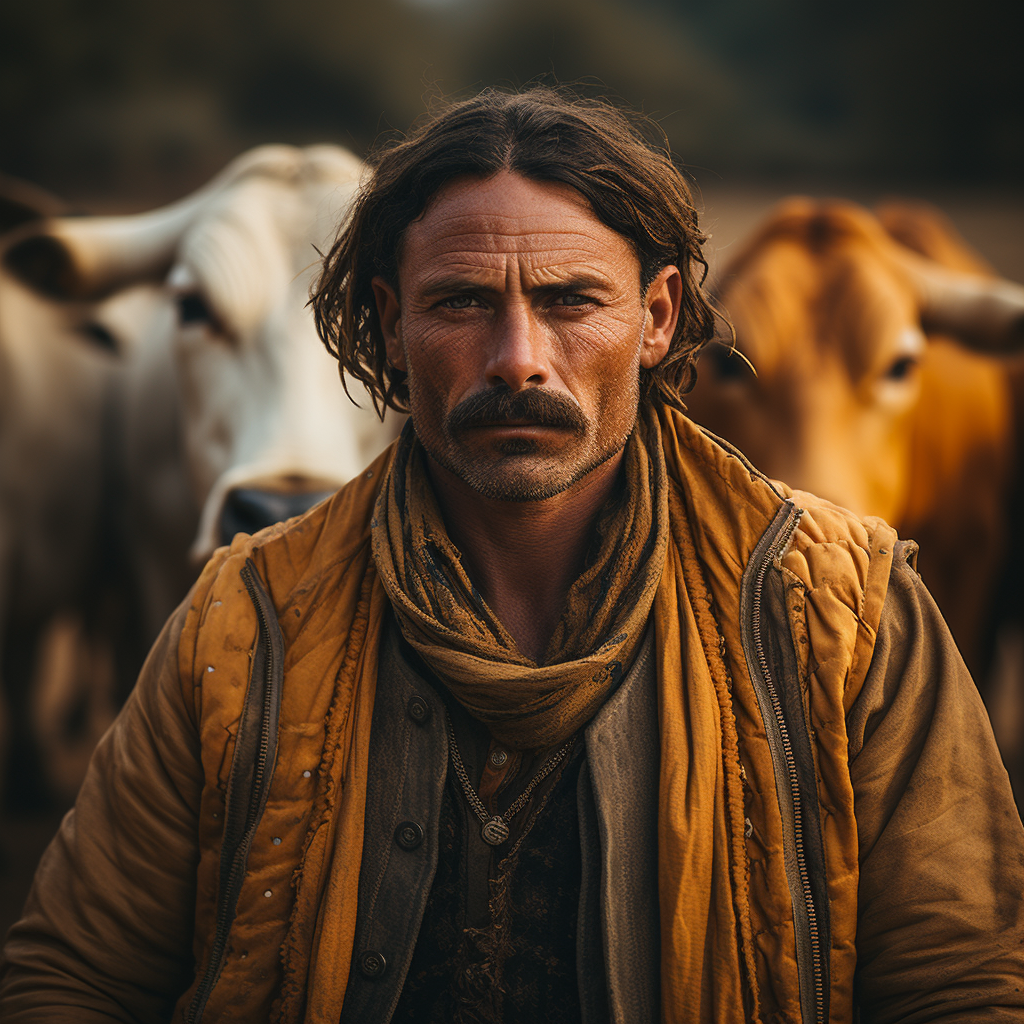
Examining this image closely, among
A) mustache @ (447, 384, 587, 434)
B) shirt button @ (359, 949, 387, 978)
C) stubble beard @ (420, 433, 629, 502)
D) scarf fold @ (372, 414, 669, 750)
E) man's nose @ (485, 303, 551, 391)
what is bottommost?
shirt button @ (359, 949, 387, 978)

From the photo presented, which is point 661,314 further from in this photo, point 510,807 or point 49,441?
point 49,441

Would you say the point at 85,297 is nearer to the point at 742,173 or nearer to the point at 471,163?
the point at 471,163

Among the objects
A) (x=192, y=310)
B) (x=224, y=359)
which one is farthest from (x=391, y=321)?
(x=192, y=310)

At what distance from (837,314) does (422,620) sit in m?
2.75

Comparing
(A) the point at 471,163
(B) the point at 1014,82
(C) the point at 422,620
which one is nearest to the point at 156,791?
(C) the point at 422,620

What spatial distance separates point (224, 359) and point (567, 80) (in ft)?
32.9

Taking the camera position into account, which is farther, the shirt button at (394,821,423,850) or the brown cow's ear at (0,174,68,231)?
the brown cow's ear at (0,174,68,231)

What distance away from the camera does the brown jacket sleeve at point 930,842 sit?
56.7 inches

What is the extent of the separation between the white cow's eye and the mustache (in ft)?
6.54

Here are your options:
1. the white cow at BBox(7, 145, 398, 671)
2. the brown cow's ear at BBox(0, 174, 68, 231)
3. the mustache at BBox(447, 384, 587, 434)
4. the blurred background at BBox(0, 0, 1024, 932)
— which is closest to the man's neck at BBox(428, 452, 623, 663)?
the mustache at BBox(447, 384, 587, 434)

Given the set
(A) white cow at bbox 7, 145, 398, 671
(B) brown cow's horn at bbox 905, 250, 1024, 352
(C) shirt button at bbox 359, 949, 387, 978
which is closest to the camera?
(C) shirt button at bbox 359, 949, 387, 978

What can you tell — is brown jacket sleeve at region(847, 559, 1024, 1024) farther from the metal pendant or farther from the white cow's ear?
the white cow's ear

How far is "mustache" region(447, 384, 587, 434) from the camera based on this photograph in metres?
1.67

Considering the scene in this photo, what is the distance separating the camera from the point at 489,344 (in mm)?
1713
